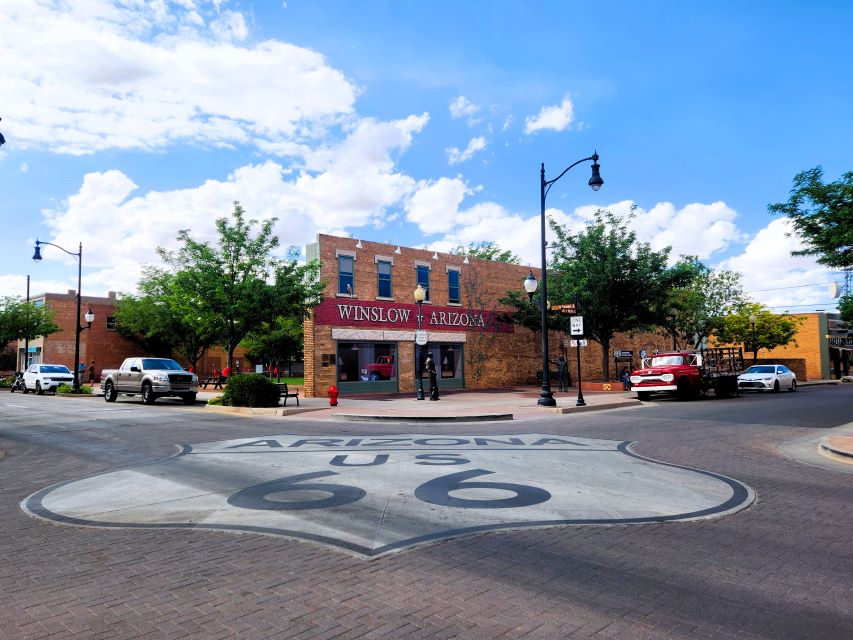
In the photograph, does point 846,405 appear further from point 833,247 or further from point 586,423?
point 586,423

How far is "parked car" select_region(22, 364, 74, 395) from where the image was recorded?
3400 centimetres

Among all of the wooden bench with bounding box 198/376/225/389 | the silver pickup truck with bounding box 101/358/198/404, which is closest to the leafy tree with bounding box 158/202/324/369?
the silver pickup truck with bounding box 101/358/198/404

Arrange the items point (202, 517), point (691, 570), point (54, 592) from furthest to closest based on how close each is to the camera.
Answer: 1. point (202, 517)
2. point (691, 570)
3. point (54, 592)

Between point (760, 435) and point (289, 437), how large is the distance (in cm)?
1028

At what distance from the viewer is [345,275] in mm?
29016

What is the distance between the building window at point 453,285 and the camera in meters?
33.4

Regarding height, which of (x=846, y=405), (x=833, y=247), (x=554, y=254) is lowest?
(x=846, y=405)

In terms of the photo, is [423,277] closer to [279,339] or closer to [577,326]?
[577,326]

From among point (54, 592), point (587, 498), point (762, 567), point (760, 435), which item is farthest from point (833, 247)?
point (54, 592)

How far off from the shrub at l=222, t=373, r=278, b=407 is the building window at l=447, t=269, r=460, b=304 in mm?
14905

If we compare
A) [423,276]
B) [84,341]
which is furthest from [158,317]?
[423,276]

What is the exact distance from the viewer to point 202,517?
236 inches

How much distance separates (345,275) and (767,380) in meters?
23.2

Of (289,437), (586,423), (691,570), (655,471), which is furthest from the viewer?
(586,423)
